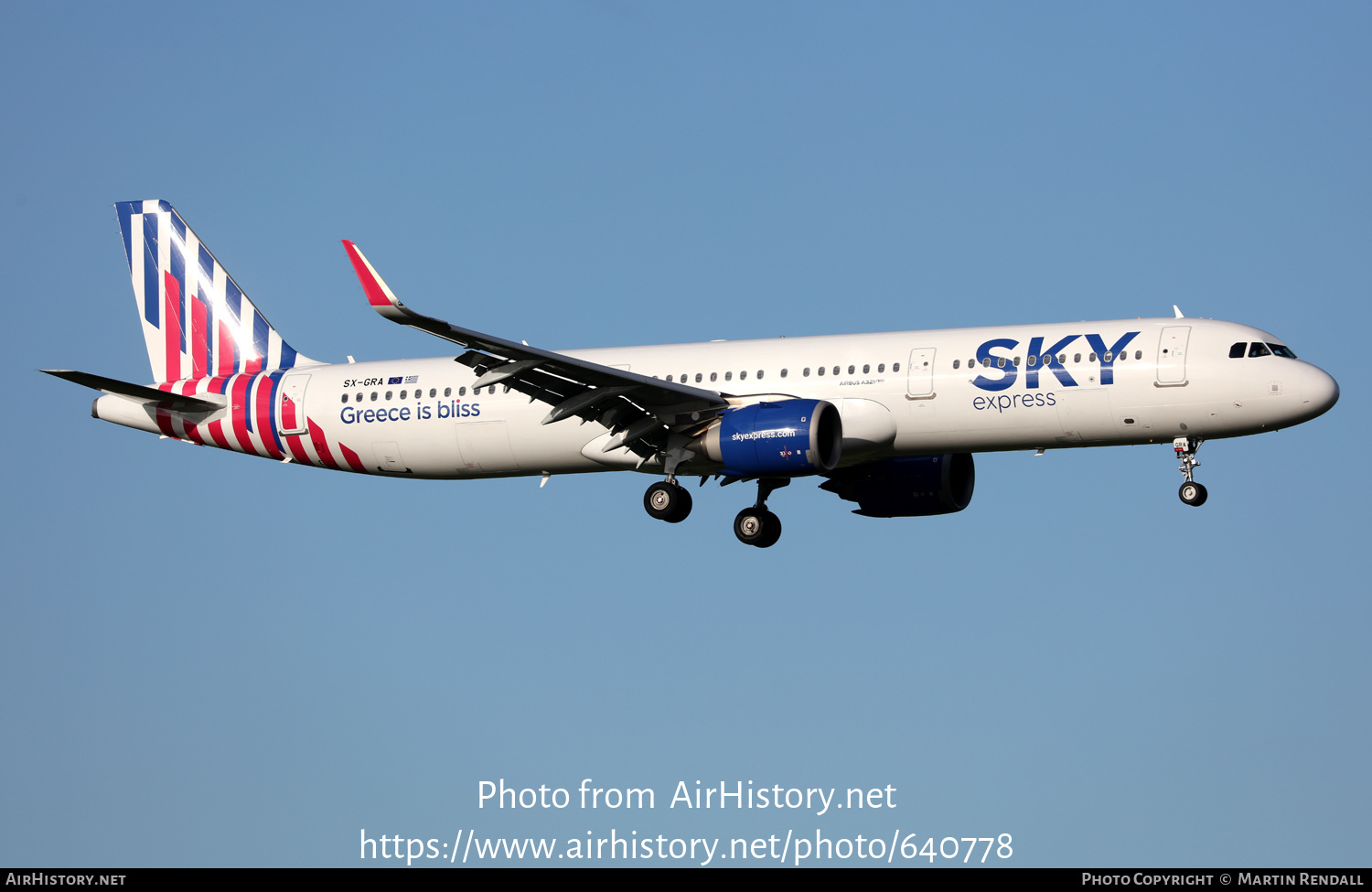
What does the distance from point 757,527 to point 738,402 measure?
12.3ft

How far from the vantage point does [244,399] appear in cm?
4712

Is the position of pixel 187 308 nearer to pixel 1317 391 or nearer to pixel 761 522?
pixel 761 522

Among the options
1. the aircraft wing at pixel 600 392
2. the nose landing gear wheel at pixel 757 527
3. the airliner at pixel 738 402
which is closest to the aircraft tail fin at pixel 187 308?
the airliner at pixel 738 402

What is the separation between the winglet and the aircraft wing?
2.25 m

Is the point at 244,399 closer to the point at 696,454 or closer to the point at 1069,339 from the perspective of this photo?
the point at 696,454

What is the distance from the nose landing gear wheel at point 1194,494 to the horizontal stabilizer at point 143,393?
82.1 feet

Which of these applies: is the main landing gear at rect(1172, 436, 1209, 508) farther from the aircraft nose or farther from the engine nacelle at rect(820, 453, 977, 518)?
the engine nacelle at rect(820, 453, 977, 518)

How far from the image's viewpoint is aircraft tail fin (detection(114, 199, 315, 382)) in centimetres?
4881

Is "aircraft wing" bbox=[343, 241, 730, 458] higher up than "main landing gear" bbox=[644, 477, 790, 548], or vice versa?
"aircraft wing" bbox=[343, 241, 730, 458]

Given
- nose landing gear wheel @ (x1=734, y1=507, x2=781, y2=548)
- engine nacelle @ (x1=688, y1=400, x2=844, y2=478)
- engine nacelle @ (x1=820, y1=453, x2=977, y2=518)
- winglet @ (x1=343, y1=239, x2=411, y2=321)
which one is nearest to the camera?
winglet @ (x1=343, y1=239, x2=411, y2=321)

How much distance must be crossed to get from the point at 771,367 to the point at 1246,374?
1080cm

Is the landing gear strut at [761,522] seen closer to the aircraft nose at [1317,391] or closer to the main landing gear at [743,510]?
the main landing gear at [743,510]

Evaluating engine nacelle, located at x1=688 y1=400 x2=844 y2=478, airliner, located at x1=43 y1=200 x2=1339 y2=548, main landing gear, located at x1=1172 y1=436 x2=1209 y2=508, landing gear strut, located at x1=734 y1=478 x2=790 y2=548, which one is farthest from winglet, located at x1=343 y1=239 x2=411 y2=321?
main landing gear, located at x1=1172 y1=436 x2=1209 y2=508

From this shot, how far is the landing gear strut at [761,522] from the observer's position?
4366 cm
